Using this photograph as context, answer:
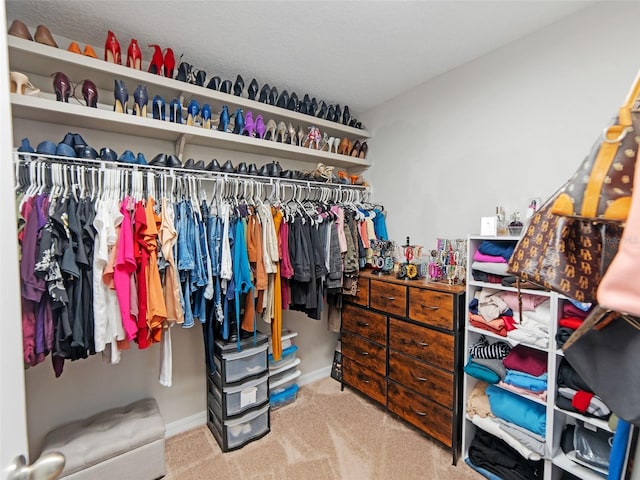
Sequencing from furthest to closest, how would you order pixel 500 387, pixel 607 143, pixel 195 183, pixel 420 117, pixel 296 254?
pixel 420 117 → pixel 296 254 → pixel 195 183 → pixel 500 387 → pixel 607 143

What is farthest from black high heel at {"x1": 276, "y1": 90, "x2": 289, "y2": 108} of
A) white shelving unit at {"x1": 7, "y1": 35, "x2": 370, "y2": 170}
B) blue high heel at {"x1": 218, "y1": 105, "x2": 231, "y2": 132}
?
blue high heel at {"x1": 218, "y1": 105, "x2": 231, "y2": 132}

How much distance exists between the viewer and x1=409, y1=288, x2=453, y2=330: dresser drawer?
6.03 feet

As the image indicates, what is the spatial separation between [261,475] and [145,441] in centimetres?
74

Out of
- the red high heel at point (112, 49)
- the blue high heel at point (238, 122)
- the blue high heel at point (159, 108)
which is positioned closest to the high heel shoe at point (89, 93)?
the red high heel at point (112, 49)

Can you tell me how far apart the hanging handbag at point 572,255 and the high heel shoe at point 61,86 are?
2.23 meters

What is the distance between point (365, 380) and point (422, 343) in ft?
2.43

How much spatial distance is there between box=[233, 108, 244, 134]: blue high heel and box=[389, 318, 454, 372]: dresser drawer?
1.87 m

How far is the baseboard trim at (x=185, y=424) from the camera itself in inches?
83.9

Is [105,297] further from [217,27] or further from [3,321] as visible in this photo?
[217,27]

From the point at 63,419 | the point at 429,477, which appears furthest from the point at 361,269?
the point at 63,419

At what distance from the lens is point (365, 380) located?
244cm

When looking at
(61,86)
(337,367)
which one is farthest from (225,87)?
(337,367)

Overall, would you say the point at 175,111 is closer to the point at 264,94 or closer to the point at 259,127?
the point at 259,127

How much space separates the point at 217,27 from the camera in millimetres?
1694
